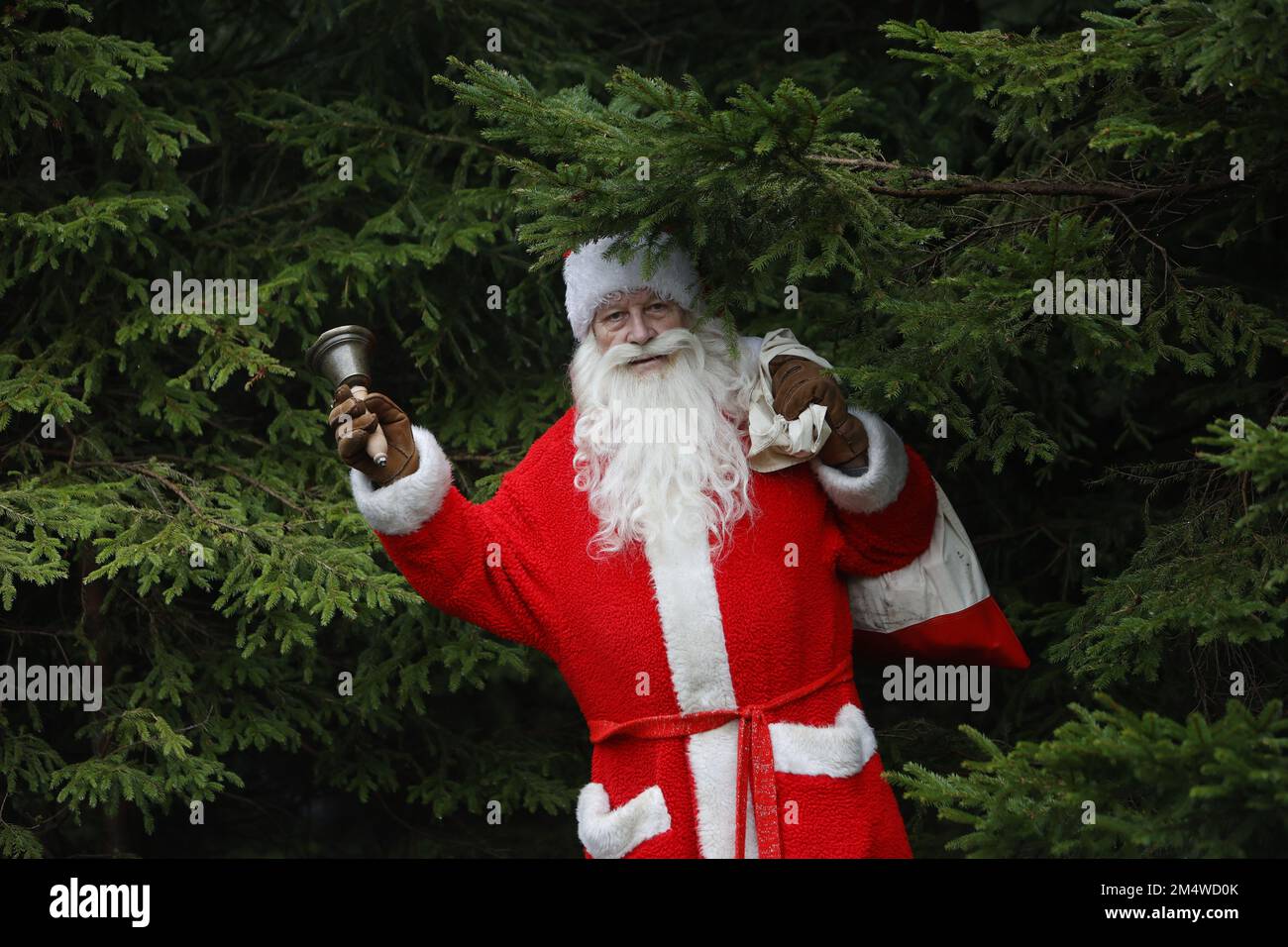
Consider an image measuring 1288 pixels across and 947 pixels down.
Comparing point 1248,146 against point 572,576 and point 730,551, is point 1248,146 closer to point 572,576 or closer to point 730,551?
point 730,551

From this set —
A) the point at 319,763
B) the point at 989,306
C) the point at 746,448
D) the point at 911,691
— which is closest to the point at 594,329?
the point at 746,448

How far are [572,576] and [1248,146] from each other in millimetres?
2044

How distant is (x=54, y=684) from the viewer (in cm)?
516

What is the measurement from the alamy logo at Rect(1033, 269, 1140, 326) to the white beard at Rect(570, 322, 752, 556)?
0.89 meters

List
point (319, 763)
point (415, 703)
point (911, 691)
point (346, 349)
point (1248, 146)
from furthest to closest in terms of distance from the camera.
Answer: point (319, 763)
point (415, 703)
point (911, 691)
point (346, 349)
point (1248, 146)

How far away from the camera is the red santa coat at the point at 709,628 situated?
403 cm

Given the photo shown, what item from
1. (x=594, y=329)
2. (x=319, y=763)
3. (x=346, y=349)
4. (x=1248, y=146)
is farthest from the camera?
(x=319, y=763)

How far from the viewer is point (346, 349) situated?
4.06 m

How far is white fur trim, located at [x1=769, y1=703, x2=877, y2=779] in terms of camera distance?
402 cm

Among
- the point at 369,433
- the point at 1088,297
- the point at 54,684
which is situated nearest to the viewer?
the point at 1088,297

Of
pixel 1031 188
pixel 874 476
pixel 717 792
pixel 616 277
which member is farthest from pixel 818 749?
pixel 1031 188

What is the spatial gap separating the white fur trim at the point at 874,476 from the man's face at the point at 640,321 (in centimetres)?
55

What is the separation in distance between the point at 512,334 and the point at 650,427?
1.62 metres

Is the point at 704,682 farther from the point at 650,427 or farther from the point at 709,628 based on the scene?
the point at 650,427
